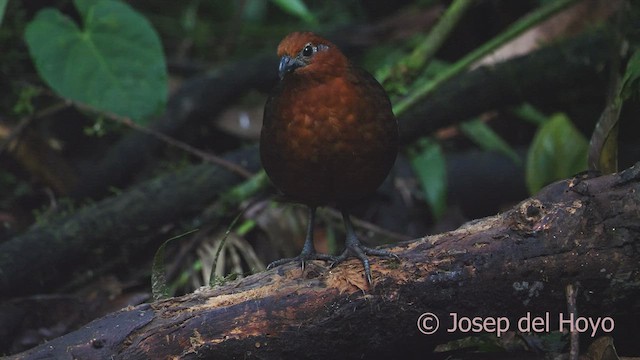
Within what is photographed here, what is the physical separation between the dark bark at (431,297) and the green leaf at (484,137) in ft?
7.38

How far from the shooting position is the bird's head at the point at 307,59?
2953mm

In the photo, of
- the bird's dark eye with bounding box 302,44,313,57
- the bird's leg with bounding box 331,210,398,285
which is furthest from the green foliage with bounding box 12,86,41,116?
the bird's leg with bounding box 331,210,398,285

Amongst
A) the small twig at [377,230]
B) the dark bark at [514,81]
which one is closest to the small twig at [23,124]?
the small twig at [377,230]

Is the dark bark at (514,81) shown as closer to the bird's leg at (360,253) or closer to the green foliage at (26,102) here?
the bird's leg at (360,253)

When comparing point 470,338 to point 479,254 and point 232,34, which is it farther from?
point 232,34

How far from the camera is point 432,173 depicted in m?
4.60

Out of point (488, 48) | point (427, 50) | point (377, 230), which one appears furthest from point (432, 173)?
point (488, 48)

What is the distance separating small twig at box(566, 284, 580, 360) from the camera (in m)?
2.28

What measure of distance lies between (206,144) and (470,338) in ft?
9.10

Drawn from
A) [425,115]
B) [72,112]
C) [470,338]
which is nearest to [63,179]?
[72,112]

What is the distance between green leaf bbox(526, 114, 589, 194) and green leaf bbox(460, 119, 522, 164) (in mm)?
417

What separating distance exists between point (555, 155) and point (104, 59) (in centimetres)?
215

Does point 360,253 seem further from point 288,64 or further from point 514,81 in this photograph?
point 514,81

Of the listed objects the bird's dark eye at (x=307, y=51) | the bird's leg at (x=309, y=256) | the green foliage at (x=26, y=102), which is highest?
the bird's dark eye at (x=307, y=51)
